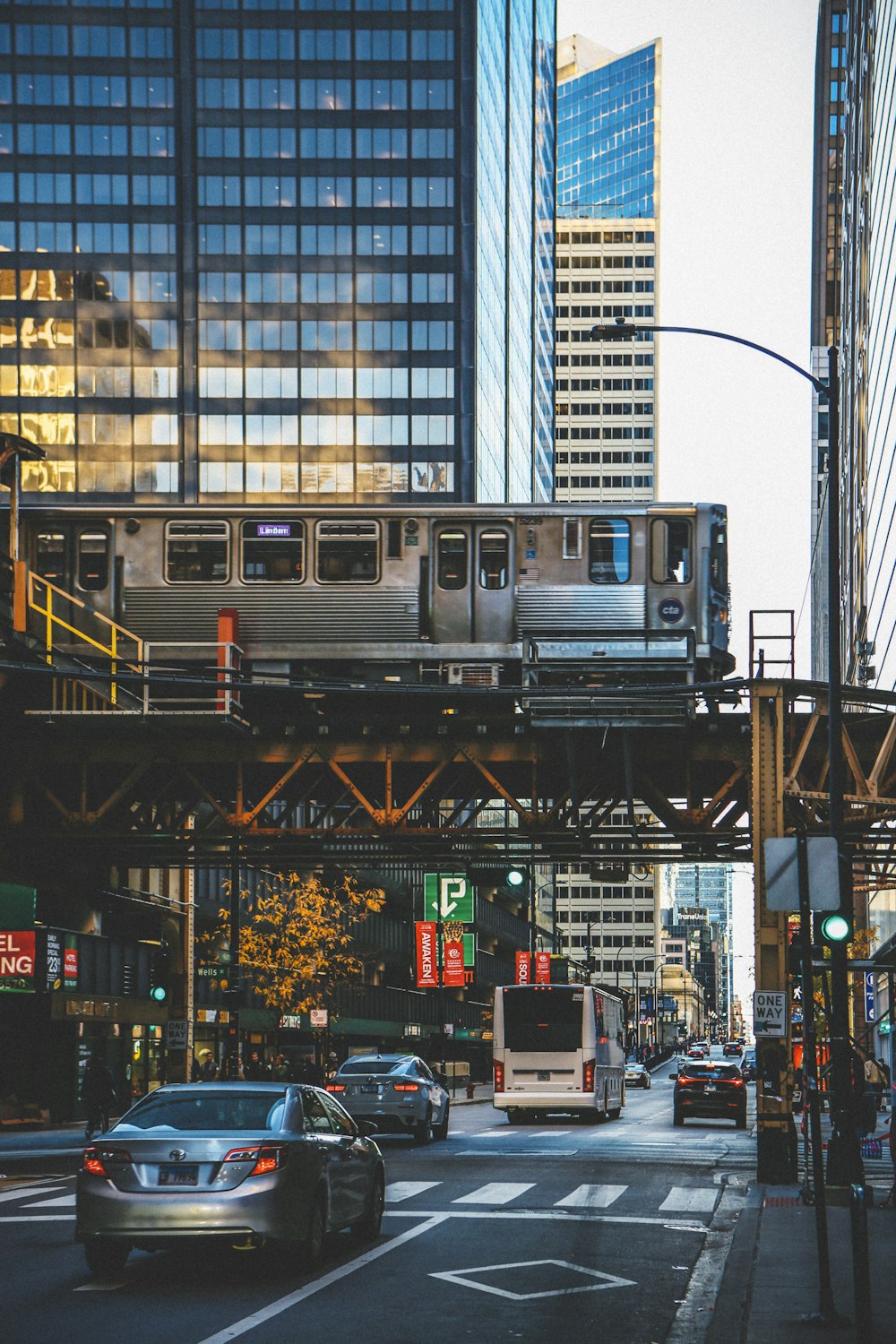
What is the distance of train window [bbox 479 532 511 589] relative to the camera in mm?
30938

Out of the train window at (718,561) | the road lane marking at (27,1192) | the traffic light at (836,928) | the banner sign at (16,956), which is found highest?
the train window at (718,561)

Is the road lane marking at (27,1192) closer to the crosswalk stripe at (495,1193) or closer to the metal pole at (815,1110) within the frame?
the crosswalk stripe at (495,1193)

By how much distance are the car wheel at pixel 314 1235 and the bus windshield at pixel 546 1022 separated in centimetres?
2723

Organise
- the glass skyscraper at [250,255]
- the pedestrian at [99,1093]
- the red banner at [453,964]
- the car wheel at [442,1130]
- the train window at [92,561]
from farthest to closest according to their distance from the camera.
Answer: the glass skyscraper at [250,255] → the red banner at [453,964] → the car wheel at [442,1130] → the pedestrian at [99,1093] → the train window at [92,561]

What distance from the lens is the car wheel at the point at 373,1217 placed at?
1533 centimetres

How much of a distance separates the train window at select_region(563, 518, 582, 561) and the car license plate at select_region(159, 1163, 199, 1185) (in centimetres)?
1977

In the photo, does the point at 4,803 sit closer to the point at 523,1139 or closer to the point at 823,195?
the point at 523,1139

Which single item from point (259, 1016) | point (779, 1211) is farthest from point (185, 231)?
point (779, 1211)

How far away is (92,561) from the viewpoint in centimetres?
3167

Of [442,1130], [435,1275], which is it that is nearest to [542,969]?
[442,1130]

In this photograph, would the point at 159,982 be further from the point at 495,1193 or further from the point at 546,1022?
the point at 495,1193

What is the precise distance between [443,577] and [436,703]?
2276mm

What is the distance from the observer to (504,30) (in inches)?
4412

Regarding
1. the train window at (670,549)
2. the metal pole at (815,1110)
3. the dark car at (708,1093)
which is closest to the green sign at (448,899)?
the dark car at (708,1093)
